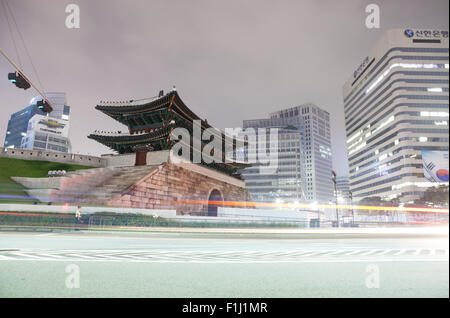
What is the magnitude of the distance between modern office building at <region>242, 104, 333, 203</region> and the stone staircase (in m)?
74.0

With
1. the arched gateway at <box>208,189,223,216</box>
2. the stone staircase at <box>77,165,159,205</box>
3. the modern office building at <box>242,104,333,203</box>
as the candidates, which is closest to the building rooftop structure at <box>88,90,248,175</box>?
the stone staircase at <box>77,165,159,205</box>

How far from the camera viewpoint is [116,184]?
1078 inches

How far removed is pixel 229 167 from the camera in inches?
1848

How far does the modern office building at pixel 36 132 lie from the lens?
108 meters

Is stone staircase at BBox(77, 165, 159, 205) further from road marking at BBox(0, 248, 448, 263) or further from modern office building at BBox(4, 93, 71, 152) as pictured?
modern office building at BBox(4, 93, 71, 152)

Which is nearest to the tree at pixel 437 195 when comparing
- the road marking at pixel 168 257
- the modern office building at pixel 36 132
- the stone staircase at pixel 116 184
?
the stone staircase at pixel 116 184

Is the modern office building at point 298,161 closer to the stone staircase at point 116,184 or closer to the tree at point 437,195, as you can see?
the tree at point 437,195

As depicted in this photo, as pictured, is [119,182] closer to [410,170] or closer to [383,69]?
[410,170]

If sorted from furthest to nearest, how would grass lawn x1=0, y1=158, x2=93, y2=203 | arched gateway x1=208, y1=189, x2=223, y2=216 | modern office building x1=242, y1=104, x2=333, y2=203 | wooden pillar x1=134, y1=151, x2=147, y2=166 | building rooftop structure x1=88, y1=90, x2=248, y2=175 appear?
modern office building x1=242, y1=104, x2=333, y2=203 < arched gateway x1=208, y1=189, x2=223, y2=216 < wooden pillar x1=134, y1=151, x2=147, y2=166 < building rooftop structure x1=88, y1=90, x2=248, y2=175 < grass lawn x1=0, y1=158, x2=93, y2=203

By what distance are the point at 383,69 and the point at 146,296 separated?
109m

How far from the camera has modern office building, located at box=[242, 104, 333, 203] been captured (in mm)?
118625

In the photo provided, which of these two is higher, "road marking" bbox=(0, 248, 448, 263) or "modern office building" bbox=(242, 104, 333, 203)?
"modern office building" bbox=(242, 104, 333, 203)
